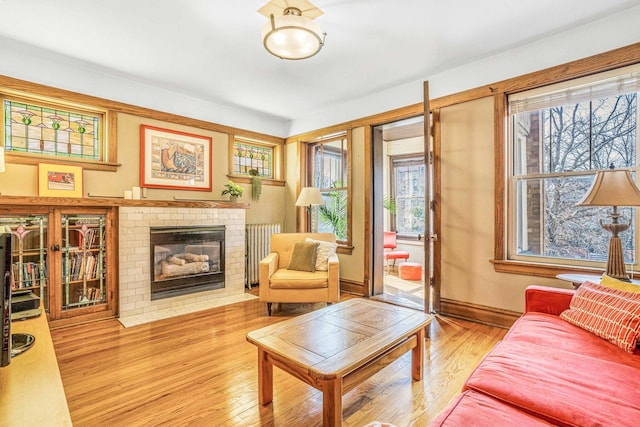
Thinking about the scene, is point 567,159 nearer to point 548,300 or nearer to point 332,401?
point 548,300

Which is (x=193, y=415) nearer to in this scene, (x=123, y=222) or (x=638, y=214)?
(x=123, y=222)

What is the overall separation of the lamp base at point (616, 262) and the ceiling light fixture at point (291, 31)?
2.50 m

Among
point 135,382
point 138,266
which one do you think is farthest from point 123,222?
point 135,382

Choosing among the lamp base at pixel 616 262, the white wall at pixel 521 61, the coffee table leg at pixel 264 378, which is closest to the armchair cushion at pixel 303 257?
the coffee table leg at pixel 264 378

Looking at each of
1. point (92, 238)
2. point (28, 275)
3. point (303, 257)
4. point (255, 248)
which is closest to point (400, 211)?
point (255, 248)

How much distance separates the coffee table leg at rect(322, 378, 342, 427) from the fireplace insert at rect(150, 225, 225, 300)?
Answer: 2802 millimetres

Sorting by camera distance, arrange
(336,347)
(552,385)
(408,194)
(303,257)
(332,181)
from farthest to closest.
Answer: (408,194), (332,181), (303,257), (336,347), (552,385)

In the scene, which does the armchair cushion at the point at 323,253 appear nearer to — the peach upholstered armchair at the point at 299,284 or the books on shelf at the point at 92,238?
the peach upholstered armchair at the point at 299,284

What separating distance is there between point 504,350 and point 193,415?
1674 mm

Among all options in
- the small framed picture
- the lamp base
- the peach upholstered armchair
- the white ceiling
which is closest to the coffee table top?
the peach upholstered armchair

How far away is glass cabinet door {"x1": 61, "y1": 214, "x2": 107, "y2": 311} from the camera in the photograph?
304 cm

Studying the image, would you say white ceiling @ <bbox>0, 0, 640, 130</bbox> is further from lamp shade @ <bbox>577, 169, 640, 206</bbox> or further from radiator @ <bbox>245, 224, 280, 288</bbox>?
radiator @ <bbox>245, 224, 280, 288</bbox>

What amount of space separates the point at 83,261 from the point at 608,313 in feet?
13.9

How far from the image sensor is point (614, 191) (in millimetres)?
2031
